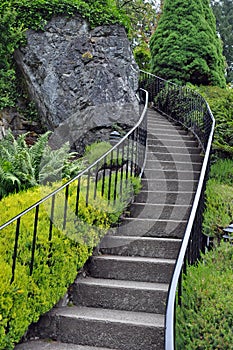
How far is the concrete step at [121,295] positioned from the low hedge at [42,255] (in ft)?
0.76

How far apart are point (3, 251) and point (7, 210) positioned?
0.80m

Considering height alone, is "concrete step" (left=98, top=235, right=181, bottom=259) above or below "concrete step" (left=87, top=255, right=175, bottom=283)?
above

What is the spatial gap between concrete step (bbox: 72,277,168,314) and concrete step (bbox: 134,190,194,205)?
1.80 metres

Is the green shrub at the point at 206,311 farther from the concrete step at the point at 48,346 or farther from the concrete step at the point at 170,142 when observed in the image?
the concrete step at the point at 170,142

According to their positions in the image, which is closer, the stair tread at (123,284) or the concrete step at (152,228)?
the stair tread at (123,284)

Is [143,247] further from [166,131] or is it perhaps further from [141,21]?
[141,21]

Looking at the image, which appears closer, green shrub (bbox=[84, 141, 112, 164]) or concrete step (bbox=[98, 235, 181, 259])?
concrete step (bbox=[98, 235, 181, 259])

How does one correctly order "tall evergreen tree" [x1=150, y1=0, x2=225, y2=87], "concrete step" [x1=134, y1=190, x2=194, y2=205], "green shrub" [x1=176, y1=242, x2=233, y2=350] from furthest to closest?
"tall evergreen tree" [x1=150, y1=0, x2=225, y2=87], "concrete step" [x1=134, y1=190, x2=194, y2=205], "green shrub" [x1=176, y1=242, x2=233, y2=350]

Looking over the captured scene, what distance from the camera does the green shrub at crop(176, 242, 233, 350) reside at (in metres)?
2.89

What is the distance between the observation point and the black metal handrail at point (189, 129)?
279cm

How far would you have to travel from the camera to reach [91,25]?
817cm

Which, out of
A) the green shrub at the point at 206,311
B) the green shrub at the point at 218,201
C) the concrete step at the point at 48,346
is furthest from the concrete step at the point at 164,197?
the concrete step at the point at 48,346

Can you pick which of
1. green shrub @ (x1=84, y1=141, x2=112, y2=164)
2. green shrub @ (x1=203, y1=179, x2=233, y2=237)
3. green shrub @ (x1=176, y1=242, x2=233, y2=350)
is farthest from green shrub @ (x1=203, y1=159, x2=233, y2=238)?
green shrub @ (x1=84, y1=141, x2=112, y2=164)

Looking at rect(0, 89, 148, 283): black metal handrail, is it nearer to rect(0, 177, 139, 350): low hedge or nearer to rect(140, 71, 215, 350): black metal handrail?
rect(0, 177, 139, 350): low hedge
